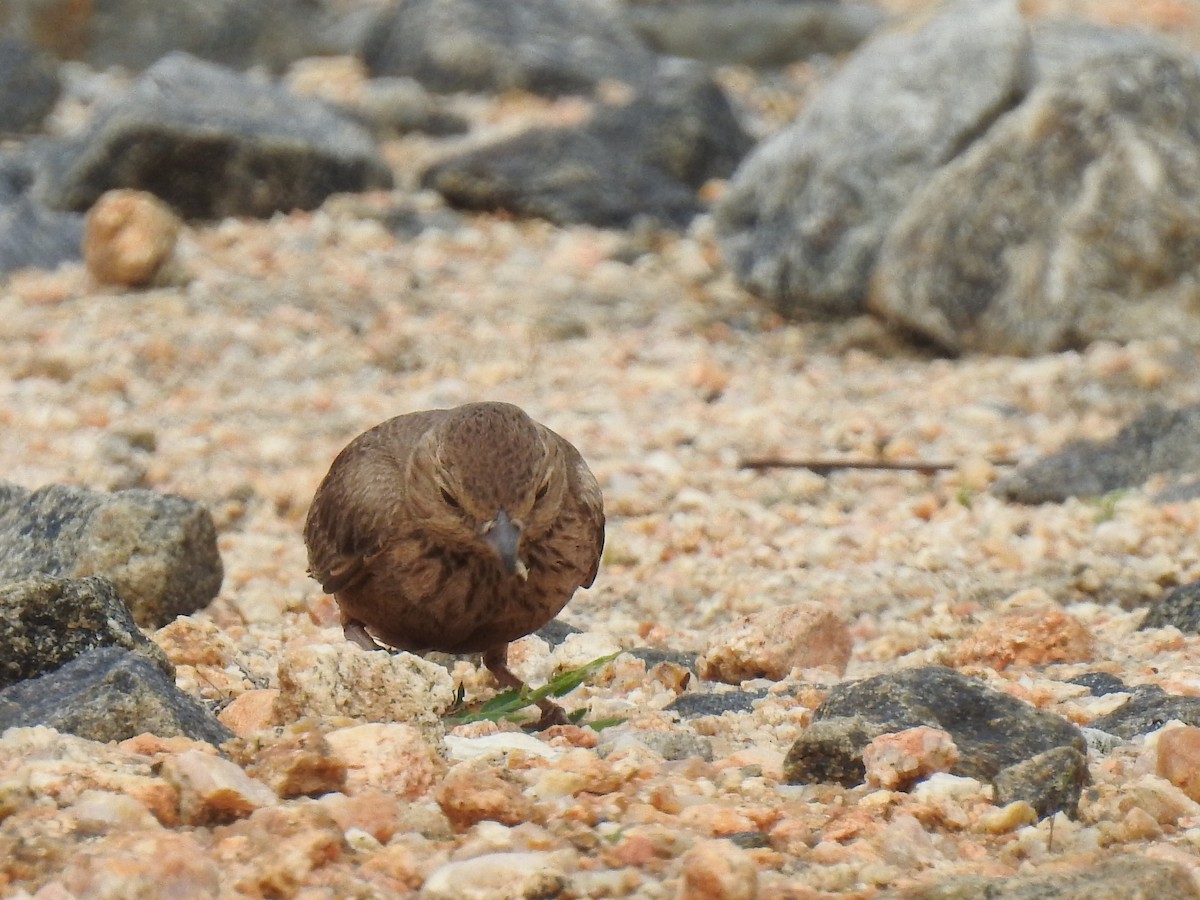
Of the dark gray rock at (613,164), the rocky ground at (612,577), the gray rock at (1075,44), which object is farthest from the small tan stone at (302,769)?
the dark gray rock at (613,164)

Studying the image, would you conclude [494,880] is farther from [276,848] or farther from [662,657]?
[662,657]

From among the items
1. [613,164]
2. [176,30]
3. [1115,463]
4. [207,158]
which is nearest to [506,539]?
[1115,463]

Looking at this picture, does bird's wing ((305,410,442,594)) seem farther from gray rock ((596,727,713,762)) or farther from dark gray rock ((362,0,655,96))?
dark gray rock ((362,0,655,96))

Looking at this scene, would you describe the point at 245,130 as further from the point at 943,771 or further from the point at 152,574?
the point at 943,771

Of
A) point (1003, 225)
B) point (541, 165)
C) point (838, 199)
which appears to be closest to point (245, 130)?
point (541, 165)

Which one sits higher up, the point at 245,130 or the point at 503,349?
the point at 245,130

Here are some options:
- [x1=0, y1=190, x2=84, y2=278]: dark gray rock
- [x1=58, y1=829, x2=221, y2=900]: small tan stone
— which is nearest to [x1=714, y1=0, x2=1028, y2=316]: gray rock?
[x1=0, y1=190, x2=84, y2=278]: dark gray rock

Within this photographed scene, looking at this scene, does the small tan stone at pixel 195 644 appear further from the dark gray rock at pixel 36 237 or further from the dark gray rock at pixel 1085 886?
the dark gray rock at pixel 36 237
